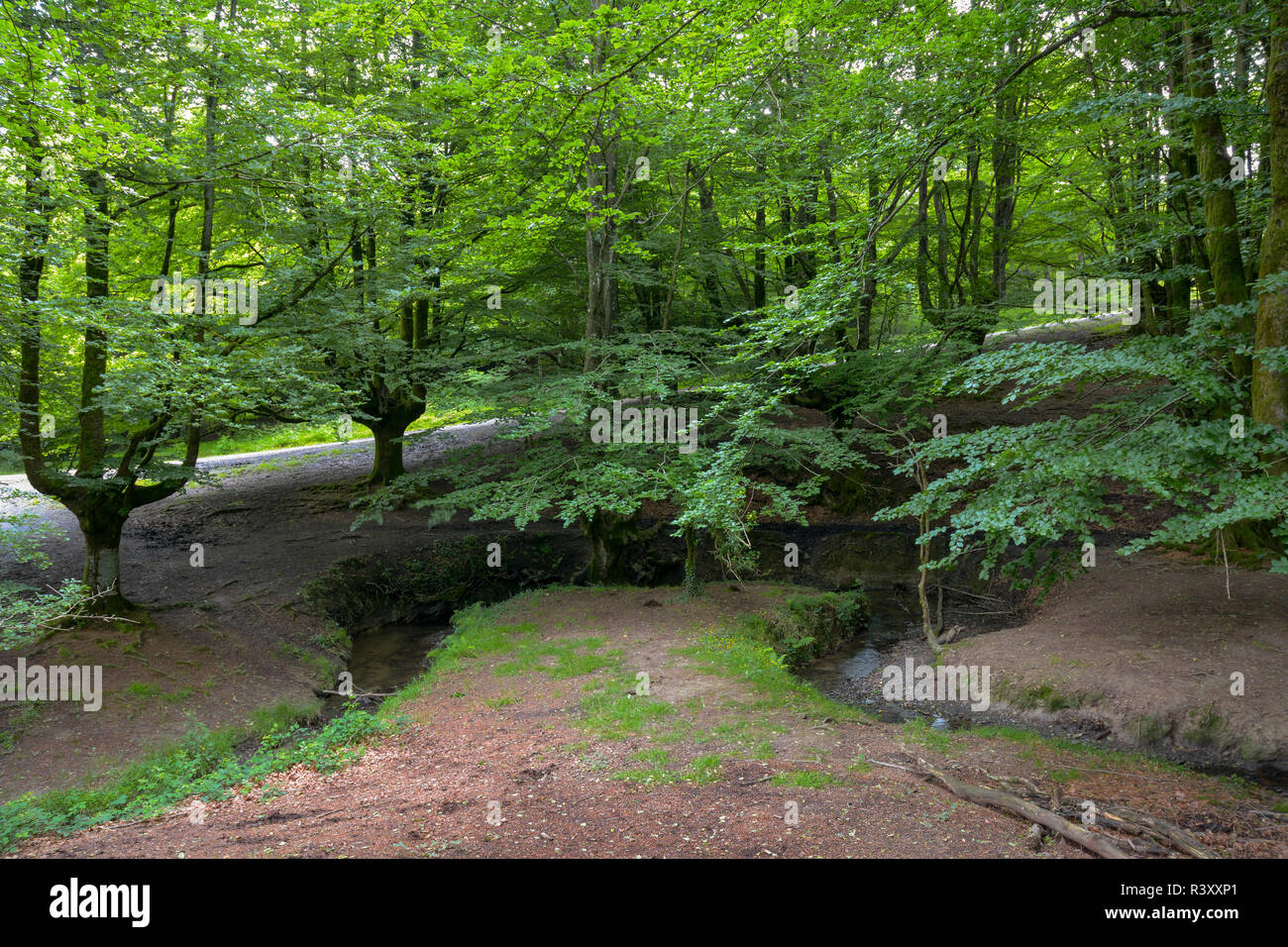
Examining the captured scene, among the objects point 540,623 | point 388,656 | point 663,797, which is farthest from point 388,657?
point 663,797

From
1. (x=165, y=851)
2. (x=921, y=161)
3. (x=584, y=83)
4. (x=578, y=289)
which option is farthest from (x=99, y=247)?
(x=921, y=161)

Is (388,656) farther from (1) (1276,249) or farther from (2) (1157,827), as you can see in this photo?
(1) (1276,249)

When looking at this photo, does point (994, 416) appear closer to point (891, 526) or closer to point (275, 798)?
point (891, 526)

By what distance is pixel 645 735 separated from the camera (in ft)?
23.9

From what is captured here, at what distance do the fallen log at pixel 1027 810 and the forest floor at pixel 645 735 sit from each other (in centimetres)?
10

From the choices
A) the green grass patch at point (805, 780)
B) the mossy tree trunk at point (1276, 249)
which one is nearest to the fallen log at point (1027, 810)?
the green grass patch at point (805, 780)

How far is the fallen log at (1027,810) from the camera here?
4.43 m

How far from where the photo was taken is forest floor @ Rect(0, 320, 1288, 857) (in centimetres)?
500

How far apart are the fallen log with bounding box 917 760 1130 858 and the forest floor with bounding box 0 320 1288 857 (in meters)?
0.10

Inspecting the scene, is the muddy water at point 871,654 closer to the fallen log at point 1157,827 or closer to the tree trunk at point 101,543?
the fallen log at point 1157,827

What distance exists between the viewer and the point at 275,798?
20.4 ft

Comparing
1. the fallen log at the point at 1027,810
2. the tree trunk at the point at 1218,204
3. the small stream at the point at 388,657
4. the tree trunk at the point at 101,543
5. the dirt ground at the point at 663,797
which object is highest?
the tree trunk at the point at 1218,204

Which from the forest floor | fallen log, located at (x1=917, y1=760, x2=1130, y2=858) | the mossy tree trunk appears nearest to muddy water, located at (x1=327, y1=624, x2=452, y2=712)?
the forest floor

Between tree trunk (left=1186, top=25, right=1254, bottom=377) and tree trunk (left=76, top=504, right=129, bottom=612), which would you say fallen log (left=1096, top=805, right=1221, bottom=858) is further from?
tree trunk (left=76, top=504, right=129, bottom=612)
